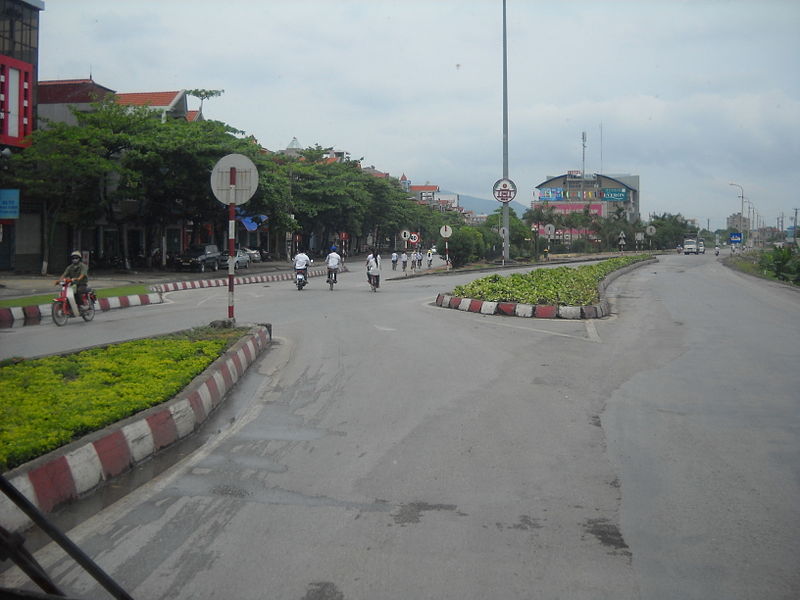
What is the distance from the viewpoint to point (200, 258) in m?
41.8

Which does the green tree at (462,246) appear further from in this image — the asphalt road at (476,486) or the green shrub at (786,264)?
the asphalt road at (476,486)

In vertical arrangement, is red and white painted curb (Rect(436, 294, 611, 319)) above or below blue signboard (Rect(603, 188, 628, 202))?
below

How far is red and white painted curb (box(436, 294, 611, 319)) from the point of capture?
58.1ft

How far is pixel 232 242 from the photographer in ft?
42.0

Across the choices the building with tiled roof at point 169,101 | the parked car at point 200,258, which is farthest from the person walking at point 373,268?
the building with tiled roof at point 169,101

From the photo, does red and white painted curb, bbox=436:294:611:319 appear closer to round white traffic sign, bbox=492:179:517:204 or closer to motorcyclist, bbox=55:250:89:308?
motorcyclist, bbox=55:250:89:308

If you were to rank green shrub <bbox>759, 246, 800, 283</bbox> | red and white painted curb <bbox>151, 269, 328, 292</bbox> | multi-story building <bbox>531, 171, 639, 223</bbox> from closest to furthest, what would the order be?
red and white painted curb <bbox>151, 269, 328, 292</bbox>, green shrub <bbox>759, 246, 800, 283</bbox>, multi-story building <bbox>531, 171, 639, 223</bbox>

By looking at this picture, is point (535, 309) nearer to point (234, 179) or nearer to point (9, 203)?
point (234, 179)

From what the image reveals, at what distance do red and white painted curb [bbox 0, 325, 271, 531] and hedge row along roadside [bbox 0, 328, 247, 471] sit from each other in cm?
14

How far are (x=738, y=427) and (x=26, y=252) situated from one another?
34.9 meters

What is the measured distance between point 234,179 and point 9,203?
57.9 ft

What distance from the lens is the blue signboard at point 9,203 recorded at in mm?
26578

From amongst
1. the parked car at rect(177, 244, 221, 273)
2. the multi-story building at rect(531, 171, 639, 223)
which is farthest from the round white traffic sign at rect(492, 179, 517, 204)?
the multi-story building at rect(531, 171, 639, 223)

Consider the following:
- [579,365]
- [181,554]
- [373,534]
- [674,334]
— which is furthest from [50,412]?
[674,334]
